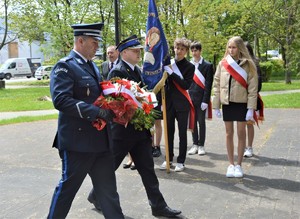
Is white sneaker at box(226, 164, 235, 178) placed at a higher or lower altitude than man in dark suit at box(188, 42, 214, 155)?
lower

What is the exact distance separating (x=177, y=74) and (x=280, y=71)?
36342 mm

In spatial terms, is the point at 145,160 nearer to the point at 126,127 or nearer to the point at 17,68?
the point at 126,127

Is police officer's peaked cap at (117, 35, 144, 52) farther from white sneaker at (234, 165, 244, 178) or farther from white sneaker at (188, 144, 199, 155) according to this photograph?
white sneaker at (188, 144, 199, 155)

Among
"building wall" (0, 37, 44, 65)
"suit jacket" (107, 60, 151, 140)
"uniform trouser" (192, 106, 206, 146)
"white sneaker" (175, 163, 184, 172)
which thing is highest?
"building wall" (0, 37, 44, 65)

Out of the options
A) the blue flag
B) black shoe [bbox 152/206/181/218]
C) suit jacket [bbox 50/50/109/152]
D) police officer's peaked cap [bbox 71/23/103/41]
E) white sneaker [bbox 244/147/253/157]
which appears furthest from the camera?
white sneaker [bbox 244/147/253/157]

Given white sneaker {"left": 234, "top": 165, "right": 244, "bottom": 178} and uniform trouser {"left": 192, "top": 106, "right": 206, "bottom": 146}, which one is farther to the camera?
uniform trouser {"left": 192, "top": 106, "right": 206, "bottom": 146}

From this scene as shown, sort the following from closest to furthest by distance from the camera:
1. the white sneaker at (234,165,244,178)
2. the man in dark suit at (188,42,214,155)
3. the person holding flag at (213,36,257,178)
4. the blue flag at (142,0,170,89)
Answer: the person holding flag at (213,36,257,178) → the white sneaker at (234,165,244,178) → the blue flag at (142,0,170,89) → the man in dark suit at (188,42,214,155)

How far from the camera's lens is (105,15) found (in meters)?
27.4

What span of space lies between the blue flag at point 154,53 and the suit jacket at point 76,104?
247 cm

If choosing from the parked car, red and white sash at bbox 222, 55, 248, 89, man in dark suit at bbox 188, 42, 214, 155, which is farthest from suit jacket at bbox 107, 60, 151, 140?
the parked car

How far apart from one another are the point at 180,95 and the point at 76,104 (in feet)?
10.1

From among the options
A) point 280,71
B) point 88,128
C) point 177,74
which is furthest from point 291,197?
point 280,71

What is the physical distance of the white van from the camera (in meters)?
43.8

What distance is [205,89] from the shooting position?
7051 millimetres
